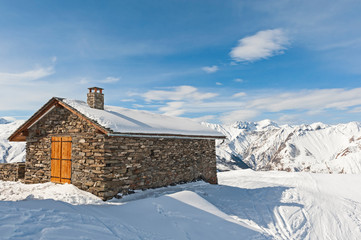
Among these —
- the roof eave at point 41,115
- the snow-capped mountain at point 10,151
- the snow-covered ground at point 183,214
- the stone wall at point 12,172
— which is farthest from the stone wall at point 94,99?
the snow-capped mountain at point 10,151

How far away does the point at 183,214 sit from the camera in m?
8.73

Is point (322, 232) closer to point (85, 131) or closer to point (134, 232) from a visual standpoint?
point (134, 232)

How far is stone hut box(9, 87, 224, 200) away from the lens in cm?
1076

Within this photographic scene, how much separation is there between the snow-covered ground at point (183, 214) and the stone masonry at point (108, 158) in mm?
537

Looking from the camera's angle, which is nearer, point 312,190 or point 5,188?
point 5,188

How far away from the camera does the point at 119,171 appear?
35.9 ft

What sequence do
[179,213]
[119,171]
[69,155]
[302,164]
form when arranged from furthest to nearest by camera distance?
[302,164], [69,155], [119,171], [179,213]

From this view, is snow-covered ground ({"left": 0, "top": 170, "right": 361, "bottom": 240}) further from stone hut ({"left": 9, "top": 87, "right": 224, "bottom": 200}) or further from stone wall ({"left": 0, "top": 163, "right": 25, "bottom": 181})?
stone wall ({"left": 0, "top": 163, "right": 25, "bottom": 181})

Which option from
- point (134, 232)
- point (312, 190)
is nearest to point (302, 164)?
point (312, 190)

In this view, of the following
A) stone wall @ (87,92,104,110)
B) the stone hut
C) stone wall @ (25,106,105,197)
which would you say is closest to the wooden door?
the stone hut

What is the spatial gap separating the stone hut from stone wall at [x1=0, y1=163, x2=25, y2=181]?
158 cm

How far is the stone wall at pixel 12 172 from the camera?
14.7m

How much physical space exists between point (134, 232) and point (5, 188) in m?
9.70

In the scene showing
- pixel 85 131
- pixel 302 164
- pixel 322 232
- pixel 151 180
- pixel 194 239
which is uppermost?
pixel 85 131
